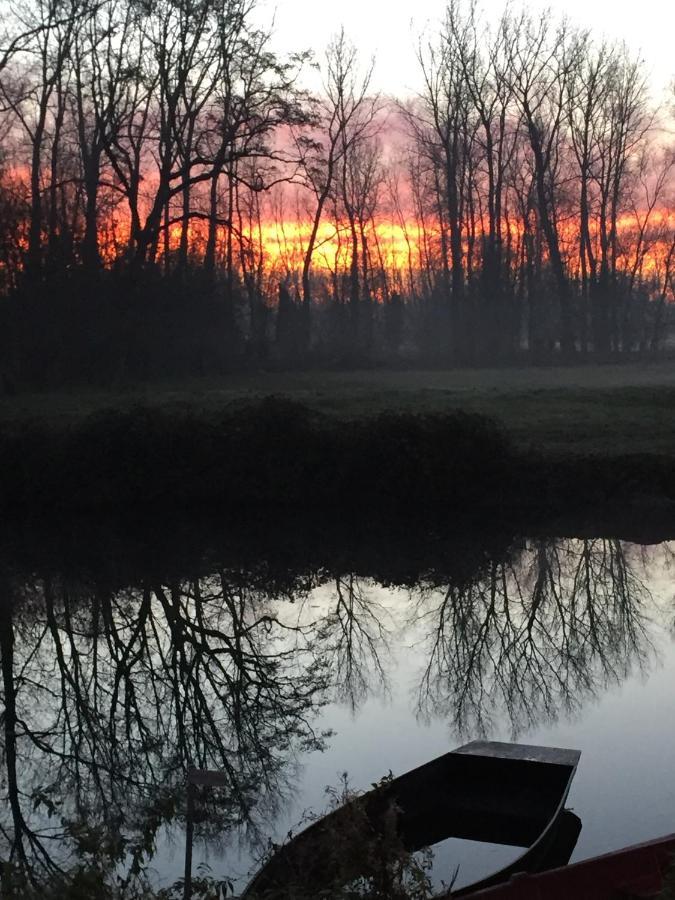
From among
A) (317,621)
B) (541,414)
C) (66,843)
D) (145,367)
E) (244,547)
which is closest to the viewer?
(66,843)

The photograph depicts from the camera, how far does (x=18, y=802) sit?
9.34m

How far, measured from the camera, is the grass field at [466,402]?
2380cm

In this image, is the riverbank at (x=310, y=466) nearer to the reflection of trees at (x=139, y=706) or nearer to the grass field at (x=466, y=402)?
the grass field at (x=466, y=402)

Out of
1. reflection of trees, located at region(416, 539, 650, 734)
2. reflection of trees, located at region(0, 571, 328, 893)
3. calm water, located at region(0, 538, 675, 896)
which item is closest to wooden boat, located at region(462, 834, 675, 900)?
calm water, located at region(0, 538, 675, 896)

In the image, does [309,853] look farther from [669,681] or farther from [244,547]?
[244,547]

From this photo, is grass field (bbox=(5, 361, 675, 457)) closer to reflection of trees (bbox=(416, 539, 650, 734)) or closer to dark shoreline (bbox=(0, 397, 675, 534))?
dark shoreline (bbox=(0, 397, 675, 534))

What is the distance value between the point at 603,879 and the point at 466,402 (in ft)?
77.6

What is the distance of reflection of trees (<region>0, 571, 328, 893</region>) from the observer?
900cm

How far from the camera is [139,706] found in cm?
1215

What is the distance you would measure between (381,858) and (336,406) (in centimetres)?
2252

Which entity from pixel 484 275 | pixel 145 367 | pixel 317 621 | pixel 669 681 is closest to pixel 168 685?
pixel 317 621

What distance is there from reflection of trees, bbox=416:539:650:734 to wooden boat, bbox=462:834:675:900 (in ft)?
16.1

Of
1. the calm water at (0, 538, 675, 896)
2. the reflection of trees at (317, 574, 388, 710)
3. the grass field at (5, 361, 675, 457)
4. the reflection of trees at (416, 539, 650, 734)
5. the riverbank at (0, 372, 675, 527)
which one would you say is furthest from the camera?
the grass field at (5, 361, 675, 457)

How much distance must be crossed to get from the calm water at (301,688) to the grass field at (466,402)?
501cm
